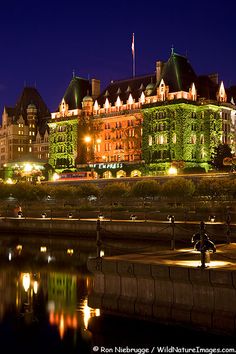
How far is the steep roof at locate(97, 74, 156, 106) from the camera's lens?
115125mm

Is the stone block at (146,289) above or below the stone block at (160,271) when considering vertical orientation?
below

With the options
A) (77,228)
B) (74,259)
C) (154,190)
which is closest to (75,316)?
(74,259)

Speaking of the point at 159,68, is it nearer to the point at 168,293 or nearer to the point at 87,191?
the point at 87,191

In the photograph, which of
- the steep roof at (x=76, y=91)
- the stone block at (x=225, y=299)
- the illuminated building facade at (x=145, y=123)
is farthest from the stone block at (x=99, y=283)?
the steep roof at (x=76, y=91)

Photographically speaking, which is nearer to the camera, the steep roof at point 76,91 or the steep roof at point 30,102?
the steep roof at point 76,91

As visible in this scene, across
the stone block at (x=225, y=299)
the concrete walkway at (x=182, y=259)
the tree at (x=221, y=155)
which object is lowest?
the stone block at (x=225, y=299)

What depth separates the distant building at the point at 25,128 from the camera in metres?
163

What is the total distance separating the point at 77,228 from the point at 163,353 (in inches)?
1265

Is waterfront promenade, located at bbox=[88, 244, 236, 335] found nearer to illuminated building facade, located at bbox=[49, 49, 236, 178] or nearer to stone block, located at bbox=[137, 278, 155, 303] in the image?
stone block, located at bbox=[137, 278, 155, 303]

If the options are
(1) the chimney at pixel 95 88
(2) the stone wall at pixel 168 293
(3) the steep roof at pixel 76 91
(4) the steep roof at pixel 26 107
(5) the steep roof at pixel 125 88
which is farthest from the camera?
(4) the steep roof at pixel 26 107

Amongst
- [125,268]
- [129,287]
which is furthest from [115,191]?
[129,287]

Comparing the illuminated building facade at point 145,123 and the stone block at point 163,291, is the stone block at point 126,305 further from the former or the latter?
the illuminated building facade at point 145,123

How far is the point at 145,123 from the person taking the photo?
350 ft

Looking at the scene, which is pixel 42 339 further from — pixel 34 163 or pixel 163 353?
pixel 34 163
